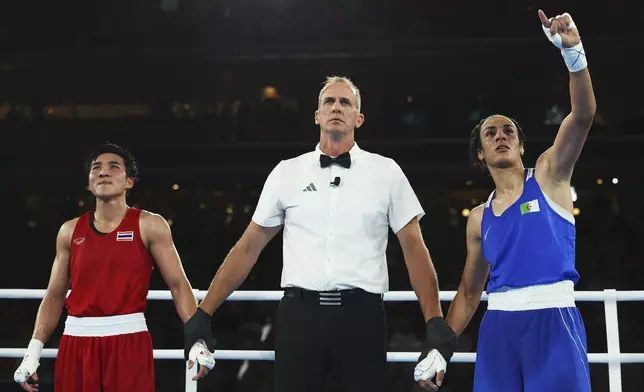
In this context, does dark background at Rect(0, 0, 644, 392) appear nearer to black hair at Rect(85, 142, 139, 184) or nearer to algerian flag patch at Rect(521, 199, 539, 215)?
black hair at Rect(85, 142, 139, 184)

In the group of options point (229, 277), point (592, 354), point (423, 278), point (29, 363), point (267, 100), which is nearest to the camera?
point (423, 278)

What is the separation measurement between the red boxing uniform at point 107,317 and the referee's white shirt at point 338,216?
0.53 metres

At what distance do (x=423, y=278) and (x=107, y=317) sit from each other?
1166mm

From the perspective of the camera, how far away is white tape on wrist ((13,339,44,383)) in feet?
9.07

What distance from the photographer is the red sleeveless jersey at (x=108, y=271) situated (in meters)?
2.71

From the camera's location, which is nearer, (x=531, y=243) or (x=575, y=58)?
(x=575, y=58)

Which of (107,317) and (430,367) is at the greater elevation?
(107,317)

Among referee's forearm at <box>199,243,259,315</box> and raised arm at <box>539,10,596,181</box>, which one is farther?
referee's forearm at <box>199,243,259,315</box>

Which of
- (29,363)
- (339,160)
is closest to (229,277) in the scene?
(339,160)

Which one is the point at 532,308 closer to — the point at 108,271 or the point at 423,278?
the point at 423,278

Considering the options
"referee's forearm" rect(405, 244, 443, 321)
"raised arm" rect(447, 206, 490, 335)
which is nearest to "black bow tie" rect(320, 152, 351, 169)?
"referee's forearm" rect(405, 244, 443, 321)

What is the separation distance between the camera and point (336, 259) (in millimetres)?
2465

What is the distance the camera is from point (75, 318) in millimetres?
2723

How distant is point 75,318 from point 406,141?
425 inches
